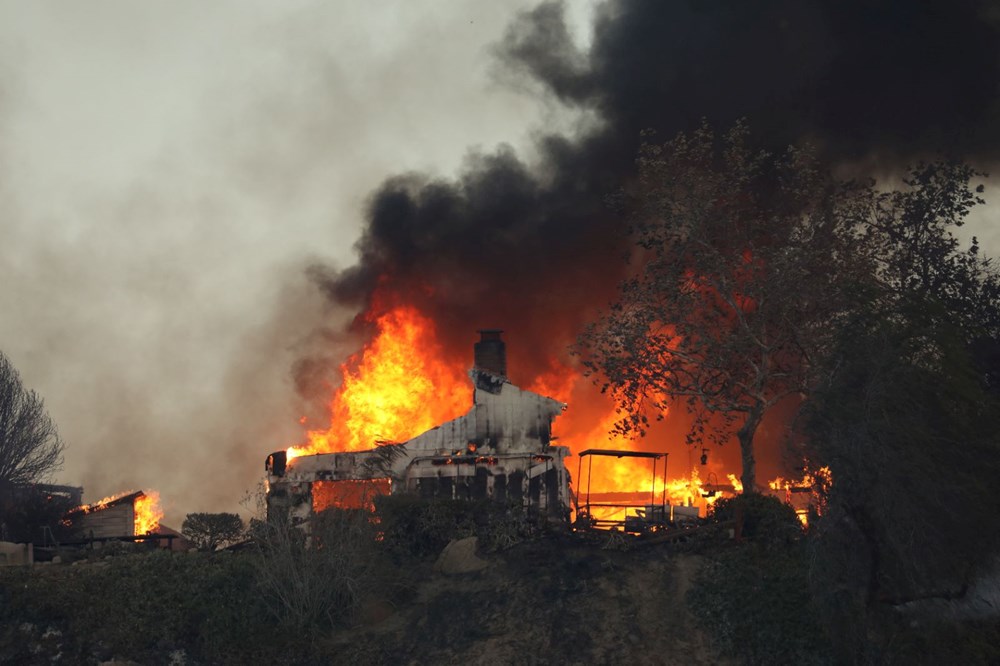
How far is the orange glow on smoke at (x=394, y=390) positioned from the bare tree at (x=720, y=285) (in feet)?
40.0

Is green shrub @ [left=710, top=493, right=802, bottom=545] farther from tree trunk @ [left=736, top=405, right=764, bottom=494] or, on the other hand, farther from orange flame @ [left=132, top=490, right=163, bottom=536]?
orange flame @ [left=132, top=490, right=163, bottom=536]

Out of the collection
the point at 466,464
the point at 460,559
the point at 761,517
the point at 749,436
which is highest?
the point at 749,436

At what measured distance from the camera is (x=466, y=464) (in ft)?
141

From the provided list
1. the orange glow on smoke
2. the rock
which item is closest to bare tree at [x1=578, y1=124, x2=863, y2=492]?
the rock

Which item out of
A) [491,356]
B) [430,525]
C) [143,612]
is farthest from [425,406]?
[143,612]

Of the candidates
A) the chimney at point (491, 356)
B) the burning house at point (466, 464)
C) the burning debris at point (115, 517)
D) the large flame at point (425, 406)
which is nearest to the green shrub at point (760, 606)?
the burning house at point (466, 464)

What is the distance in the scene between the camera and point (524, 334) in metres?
54.8

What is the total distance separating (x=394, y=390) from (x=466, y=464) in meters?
7.73

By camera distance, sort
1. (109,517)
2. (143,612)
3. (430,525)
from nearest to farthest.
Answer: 1. (143,612)
2. (430,525)
3. (109,517)

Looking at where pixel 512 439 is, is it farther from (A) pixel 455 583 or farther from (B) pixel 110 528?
(B) pixel 110 528

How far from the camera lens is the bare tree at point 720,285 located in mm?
37031

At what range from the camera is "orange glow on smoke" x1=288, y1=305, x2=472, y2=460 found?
155 feet

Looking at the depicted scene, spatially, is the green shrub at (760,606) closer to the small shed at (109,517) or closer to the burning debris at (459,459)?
the burning debris at (459,459)

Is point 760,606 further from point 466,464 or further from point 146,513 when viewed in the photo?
point 146,513
